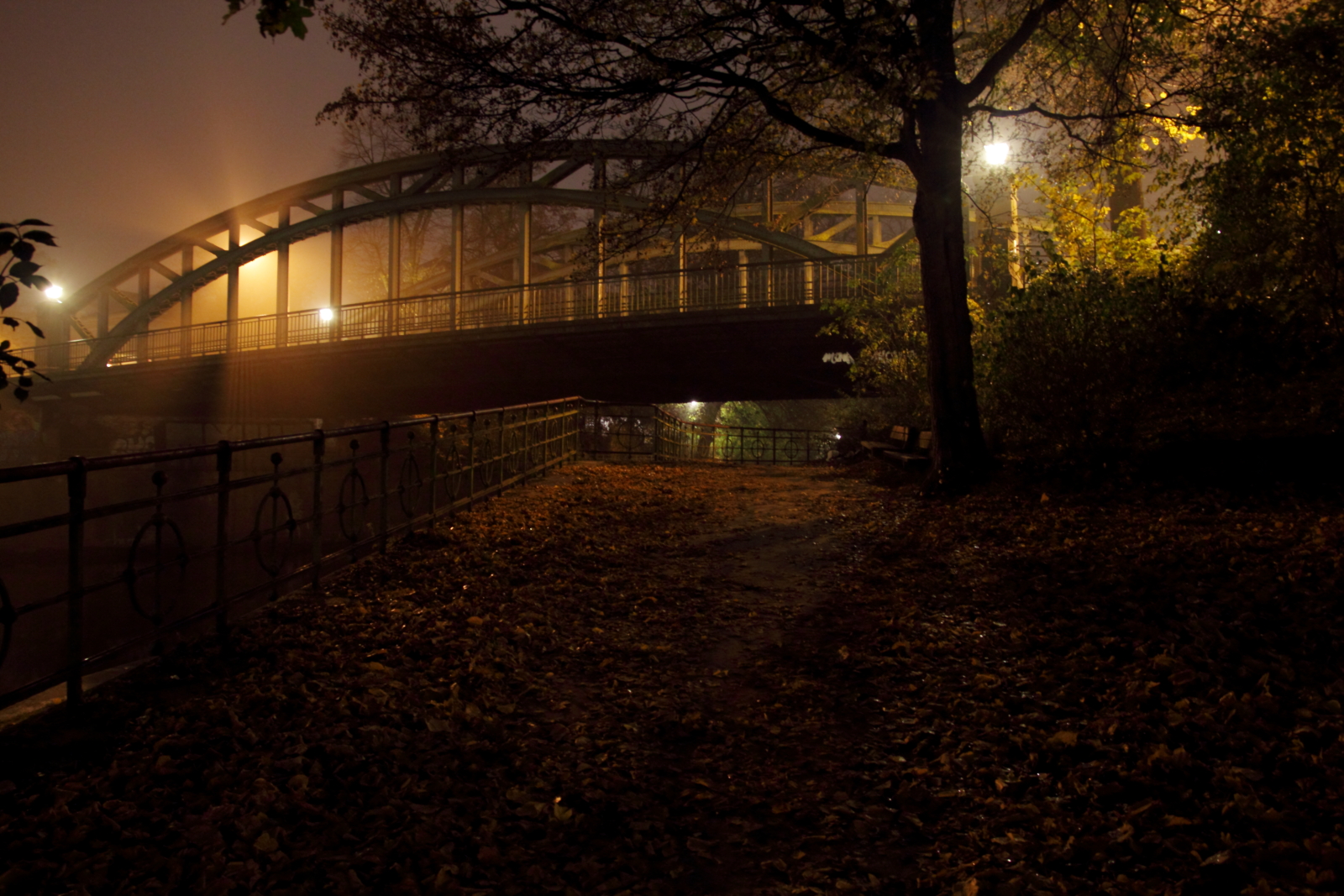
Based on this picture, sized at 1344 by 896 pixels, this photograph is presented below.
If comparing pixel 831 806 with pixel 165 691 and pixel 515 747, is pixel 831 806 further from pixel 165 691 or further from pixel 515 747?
pixel 165 691

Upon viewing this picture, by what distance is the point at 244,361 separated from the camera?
31.7 metres

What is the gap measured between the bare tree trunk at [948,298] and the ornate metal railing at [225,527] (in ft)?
18.0

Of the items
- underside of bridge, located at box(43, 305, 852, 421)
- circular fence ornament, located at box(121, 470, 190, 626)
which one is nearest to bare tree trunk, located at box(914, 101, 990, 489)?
circular fence ornament, located at box(121, 470, 190, 626)

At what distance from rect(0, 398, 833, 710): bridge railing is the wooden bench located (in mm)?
5618

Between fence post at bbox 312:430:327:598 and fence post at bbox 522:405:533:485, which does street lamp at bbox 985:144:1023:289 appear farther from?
fence post at bbox 312:430:327:598

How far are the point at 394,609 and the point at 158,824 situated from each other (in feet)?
8.91

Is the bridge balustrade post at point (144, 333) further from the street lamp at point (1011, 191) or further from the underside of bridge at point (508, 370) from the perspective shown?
the street lamp at point (1011, 191)

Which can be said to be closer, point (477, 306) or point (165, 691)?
point (165, 691)

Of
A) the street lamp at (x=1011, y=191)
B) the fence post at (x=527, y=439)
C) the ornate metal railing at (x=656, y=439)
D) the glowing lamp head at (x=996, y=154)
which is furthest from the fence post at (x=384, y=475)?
the glowing lamp head at (x=996, y=154)

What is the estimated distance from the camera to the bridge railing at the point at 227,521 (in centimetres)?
379

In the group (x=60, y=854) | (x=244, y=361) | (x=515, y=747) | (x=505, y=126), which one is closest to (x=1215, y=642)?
(x=515, y=747)

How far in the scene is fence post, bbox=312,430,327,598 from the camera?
5723 mm

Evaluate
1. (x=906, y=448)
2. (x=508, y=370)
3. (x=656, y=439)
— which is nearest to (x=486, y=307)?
(x=508, y=370)

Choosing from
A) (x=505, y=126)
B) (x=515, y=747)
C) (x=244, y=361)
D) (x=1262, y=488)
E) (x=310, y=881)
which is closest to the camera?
(x=310, y=881)
